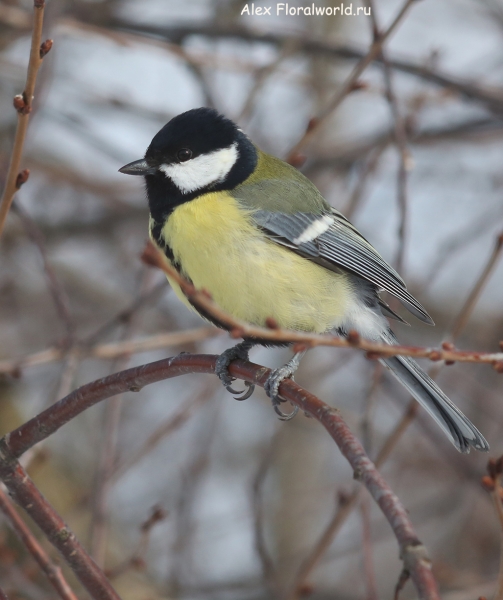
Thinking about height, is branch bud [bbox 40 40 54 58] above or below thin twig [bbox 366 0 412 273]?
above

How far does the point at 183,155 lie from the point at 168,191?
152 millimetres

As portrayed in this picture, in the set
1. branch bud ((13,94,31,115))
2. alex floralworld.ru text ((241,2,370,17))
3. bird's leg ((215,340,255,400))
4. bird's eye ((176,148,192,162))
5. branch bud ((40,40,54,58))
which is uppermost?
alex floralworld.ru text ((241,2,370,17))

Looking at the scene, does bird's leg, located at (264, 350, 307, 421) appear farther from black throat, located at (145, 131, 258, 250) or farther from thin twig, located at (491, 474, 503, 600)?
thin twig, located at (491, 474, 503, 600)

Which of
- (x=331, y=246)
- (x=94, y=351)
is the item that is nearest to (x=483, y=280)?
(x=331, y=246)

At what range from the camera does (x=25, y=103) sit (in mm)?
1510

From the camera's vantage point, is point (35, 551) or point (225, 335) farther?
point (225, 335)

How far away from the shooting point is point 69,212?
14.4 feet

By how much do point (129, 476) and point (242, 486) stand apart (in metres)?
0.84

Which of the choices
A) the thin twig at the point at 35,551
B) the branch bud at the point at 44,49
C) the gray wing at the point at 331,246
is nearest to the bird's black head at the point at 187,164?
the gray wing at the point at 331,246

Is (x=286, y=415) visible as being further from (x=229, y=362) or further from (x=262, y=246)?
(x=262, y=246)

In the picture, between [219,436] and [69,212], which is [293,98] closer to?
[69,212]

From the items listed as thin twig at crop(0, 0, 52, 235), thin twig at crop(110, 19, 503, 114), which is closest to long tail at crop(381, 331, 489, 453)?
thin twig at crop(0, 0, 52, 235)

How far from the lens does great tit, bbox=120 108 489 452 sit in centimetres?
219

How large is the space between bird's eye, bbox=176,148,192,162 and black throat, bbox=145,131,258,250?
0.09m
